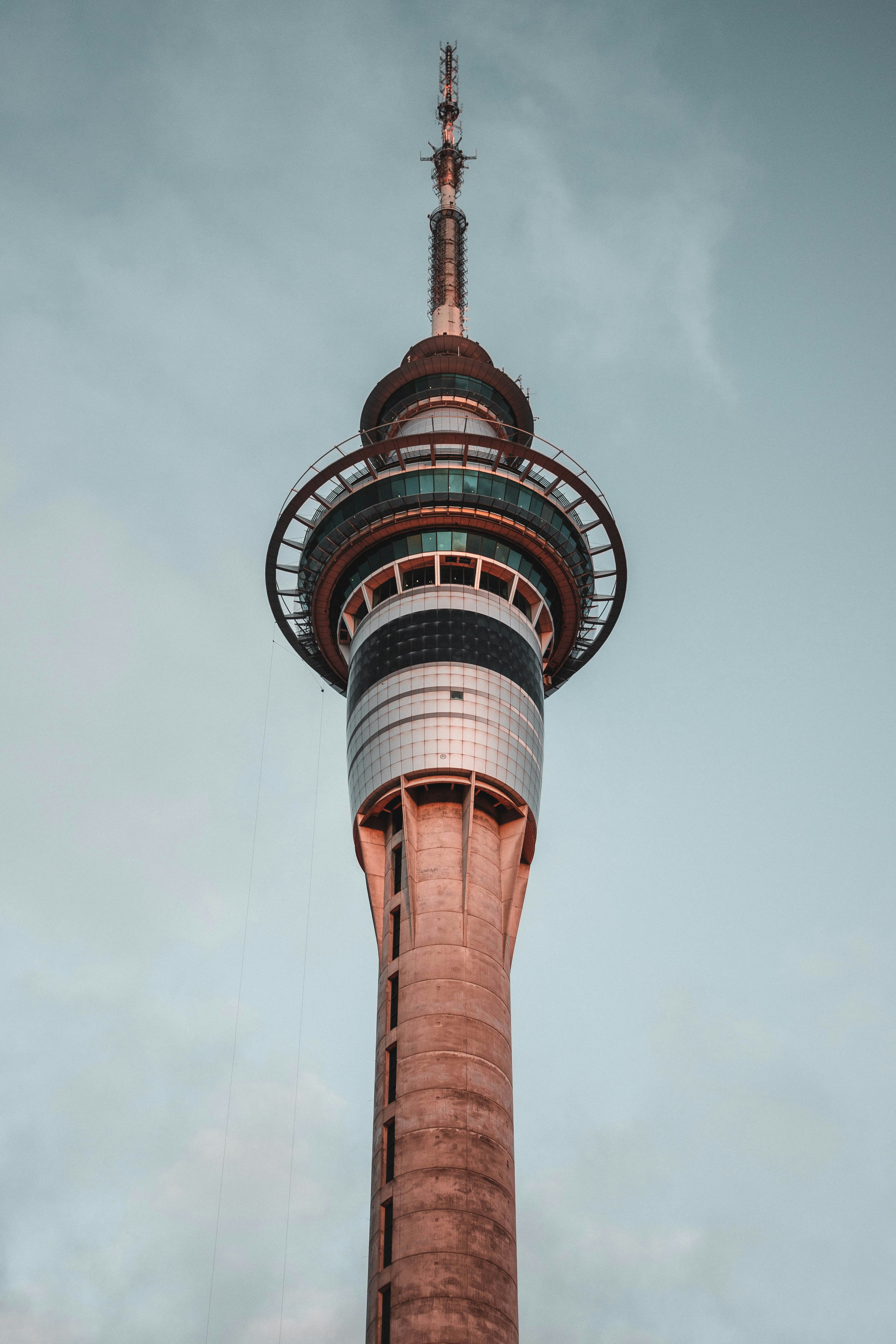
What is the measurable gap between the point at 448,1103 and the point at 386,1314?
950cm

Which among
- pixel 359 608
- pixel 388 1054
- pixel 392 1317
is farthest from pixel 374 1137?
pixel 359 608

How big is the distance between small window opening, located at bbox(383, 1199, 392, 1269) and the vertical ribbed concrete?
7.8 inches

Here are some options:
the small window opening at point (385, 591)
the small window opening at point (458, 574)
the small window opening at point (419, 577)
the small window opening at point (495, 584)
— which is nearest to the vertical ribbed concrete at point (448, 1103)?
the small window opening at point (419, 577)

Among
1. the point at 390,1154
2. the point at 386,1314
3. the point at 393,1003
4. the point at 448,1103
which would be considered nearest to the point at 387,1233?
the point at 386,1314

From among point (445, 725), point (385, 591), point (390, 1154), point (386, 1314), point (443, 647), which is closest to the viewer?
point (386, 1314)

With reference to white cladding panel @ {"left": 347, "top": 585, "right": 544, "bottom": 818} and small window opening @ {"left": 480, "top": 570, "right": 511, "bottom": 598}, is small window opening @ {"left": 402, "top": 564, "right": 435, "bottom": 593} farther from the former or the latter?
small window opening @ {"left": 480, "top": 570, "right": 511, "bottom": 598}

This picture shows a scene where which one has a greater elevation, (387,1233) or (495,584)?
(495,584)

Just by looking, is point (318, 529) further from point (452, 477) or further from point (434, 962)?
point (434, 962)

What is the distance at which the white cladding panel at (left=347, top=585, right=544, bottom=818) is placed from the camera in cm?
7206

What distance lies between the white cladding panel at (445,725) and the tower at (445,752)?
0.13m

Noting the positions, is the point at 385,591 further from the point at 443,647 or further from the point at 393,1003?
the point at 393,1003

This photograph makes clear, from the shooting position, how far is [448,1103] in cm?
6138

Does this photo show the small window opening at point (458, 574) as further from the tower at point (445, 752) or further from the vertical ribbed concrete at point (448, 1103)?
the vertical ribbed concrete at point (448, 1103)

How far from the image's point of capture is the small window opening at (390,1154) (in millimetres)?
61500
